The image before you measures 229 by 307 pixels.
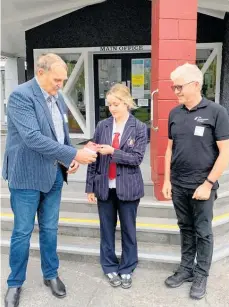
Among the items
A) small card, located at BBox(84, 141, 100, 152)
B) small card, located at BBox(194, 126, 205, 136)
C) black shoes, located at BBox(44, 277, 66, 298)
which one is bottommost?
black shoes, located at BBox(44, 277, 66, 298)

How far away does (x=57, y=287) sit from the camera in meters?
2.89

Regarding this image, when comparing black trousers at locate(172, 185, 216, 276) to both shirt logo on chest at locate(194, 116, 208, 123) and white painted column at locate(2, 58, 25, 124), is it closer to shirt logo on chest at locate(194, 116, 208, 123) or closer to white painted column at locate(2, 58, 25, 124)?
shirt logo on chest at locate(194, 116, 208, 123)

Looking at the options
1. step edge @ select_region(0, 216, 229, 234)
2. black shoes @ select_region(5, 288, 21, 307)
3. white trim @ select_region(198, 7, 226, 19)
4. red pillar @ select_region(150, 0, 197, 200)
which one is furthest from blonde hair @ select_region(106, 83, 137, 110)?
white trim @ select_region(198, 7, 226, 19)

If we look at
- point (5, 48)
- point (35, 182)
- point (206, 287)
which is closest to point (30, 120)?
point (35, 182)

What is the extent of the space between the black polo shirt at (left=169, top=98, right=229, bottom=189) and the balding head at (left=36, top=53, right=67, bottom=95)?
927mm

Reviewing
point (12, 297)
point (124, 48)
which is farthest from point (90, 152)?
point (124, 48)

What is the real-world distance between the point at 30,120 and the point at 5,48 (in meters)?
7.94

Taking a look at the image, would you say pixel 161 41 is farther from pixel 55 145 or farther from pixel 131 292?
pixel 131 292

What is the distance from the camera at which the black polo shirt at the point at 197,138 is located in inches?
101

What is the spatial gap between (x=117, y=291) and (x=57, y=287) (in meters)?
0.49

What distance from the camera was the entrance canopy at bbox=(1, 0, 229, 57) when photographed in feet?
19.7

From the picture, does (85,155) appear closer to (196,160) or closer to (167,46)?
(196,160)

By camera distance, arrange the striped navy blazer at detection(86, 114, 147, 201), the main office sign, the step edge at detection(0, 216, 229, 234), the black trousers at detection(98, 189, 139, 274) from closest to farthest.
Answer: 1. the striped navy blazer at detection(86, 114, 147, 201)
2. the black trousers at detection(98, 189, 139, 274)
3. the step edge at detection(0, 216, 229, 234)
4. the main office sign

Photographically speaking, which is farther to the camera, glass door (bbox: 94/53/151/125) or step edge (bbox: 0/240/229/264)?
glass door (bbox: 94/53/151/125)
